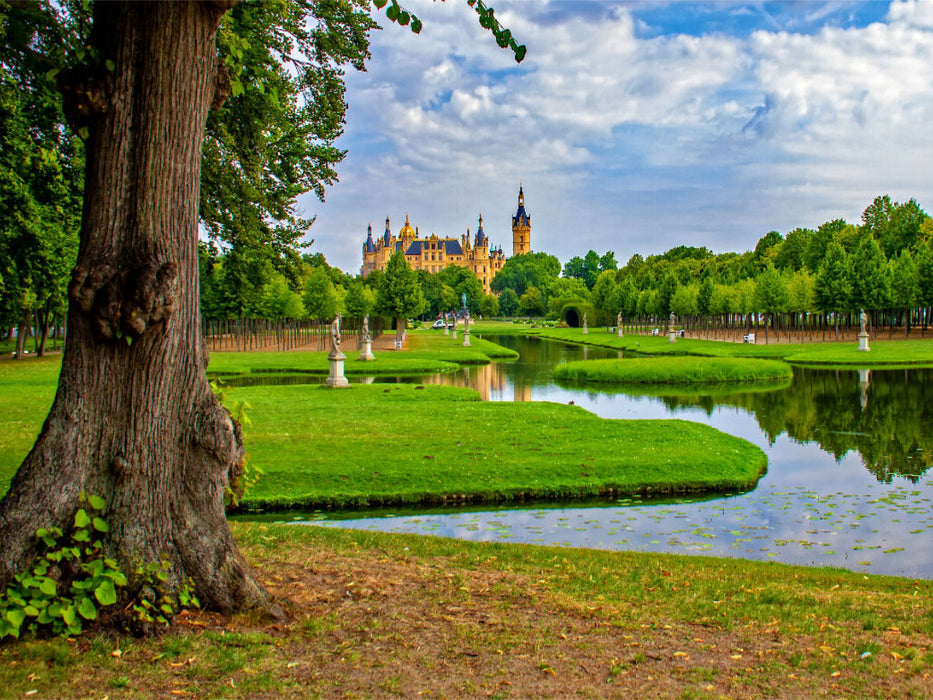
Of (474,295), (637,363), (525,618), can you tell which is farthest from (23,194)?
(474,295)

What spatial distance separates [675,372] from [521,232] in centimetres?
16050

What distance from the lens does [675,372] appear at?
94.7 feet

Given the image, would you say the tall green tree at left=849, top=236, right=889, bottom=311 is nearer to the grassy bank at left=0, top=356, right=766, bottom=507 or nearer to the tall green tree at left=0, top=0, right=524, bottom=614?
the grassy bank at left=0, top=356, right=766, bottom=507

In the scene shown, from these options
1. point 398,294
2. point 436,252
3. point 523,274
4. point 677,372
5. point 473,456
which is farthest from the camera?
point 436,252

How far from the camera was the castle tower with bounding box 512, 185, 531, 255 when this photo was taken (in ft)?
611

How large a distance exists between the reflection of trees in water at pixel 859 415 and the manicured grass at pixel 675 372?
1.48 meters

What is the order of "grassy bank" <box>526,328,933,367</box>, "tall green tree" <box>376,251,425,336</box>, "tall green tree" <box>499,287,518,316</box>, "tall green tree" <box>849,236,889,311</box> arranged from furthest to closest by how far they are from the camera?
1. "tall green tree" <box>499,287,518,316</box>
2. "tall green tree" <box>849,236,889,311</box>
3. "tall green tree" <box>376,251,425,336</box>
4. "grassy bank" <box>526,328,933,367</box>

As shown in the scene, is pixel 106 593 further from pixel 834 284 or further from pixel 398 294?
pixel 834 284

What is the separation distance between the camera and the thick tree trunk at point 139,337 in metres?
4.21

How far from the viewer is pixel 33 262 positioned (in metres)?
15.1

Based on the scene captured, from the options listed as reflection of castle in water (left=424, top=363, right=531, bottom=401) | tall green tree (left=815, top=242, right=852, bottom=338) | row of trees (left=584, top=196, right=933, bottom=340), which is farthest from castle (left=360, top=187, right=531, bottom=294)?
reflection of castle in water (left=424, top=363, right=531, bottom=401)

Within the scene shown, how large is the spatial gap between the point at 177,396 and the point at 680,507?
26.4 ft

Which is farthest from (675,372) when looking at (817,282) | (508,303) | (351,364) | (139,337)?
(508,303)

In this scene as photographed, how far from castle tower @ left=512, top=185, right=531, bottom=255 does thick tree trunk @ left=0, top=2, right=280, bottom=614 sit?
18284 cm
